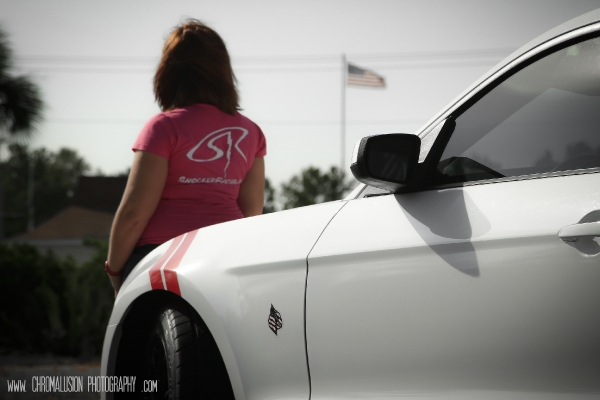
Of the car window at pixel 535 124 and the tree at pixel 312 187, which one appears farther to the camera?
the tree at pixel 312 187

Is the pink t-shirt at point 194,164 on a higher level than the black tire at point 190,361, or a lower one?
higher

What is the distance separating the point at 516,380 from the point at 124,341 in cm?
176

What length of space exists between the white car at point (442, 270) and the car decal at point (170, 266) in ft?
0.24

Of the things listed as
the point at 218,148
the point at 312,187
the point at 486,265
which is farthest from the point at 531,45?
the point at 312,187

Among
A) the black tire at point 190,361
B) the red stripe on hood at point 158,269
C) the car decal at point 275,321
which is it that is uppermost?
the red stripe on hood at point 158,269

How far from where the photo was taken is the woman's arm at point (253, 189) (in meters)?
3.34

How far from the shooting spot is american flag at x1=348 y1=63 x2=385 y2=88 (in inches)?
999

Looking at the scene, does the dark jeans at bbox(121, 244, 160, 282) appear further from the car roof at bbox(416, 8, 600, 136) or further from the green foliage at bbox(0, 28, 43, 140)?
the green foliage at bbox(0, 28, 43, 140)

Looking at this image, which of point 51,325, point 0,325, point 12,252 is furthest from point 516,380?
point 12,252

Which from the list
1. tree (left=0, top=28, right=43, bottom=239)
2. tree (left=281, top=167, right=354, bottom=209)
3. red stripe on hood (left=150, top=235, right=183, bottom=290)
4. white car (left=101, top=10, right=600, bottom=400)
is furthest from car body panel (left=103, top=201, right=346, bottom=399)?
tree (left=281, top=167, right=354, bottom=209)

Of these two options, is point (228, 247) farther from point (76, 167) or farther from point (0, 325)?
point (76, 167)

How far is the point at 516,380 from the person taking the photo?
1544mm

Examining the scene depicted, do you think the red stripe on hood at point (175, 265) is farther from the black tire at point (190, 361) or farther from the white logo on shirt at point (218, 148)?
the white logo on shirt at point (218, 148)

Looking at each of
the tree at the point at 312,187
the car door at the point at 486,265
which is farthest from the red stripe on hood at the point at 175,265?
the tree at the point at 312,187
